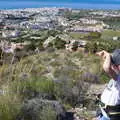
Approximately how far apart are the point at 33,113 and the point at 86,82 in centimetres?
233

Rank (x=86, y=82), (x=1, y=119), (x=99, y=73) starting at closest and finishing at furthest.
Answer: (x=1, y=119) → (x=86, y=82) → (x=99, y=73)

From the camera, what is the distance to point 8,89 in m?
5.21

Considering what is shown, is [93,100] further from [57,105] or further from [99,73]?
[99,73]

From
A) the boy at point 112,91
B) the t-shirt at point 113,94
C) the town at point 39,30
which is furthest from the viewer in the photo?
the town at point 39,30

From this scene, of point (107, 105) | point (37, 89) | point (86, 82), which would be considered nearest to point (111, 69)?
point (107, 105)

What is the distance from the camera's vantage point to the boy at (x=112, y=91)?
3.05m

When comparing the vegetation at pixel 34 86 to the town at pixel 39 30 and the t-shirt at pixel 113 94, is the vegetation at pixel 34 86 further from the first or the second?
the t-shirt at pixel 113 94

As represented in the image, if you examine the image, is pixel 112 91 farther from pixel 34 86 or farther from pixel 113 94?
pixel 34 86

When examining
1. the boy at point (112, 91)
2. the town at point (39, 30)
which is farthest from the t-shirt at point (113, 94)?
the town at point (39, 30)

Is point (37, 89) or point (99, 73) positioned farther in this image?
point (99, 73)

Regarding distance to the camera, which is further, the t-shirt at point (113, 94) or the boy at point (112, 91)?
the t-shirt at point (113, 94)

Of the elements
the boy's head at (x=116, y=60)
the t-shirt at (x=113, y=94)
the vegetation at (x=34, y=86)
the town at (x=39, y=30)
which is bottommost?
the town at (x=39, y=30)

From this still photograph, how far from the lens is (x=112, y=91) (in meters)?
3.19

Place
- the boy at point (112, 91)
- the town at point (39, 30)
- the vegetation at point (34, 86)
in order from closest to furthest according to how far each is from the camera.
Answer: the boy at point (112, 91)
the vegetation at point (34, 86)
the town at point (39, 30)
